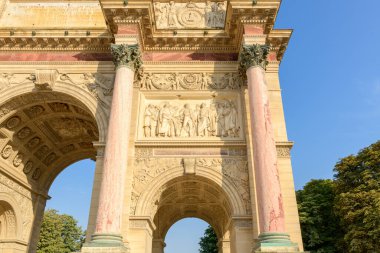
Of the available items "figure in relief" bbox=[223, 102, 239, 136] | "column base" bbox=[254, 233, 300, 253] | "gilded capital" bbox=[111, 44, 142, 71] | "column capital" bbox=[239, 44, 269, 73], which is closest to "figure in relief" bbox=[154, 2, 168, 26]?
"gilded capital" bbox=[111, 44, 142, 71]

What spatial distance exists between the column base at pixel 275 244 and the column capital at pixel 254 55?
6.79 meters

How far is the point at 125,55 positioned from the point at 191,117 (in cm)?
382

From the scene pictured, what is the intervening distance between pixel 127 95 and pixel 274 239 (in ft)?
24.7

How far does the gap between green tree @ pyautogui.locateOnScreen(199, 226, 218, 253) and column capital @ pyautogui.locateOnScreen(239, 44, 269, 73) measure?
101 ft

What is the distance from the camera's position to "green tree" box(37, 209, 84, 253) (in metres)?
45.2

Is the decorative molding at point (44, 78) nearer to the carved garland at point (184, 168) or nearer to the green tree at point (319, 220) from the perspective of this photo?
the carved garland at point (184, 168)

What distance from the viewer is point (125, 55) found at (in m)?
14.3

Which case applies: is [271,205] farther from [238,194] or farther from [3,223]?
[3,223]

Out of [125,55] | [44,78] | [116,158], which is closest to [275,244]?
[116,158]

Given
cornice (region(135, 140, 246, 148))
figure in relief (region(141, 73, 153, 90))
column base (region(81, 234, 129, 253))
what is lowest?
column base (region(81, 234, 129, 253))

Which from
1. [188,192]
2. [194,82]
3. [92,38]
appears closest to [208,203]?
[188,192]

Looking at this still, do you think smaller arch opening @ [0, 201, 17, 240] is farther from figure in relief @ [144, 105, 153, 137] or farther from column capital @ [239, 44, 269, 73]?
column capital @ [239, 44, 269, 73]

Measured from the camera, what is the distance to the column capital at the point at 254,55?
14109 mm

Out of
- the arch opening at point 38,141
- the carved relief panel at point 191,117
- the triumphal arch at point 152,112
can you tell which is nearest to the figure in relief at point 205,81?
the triumphal arch at point 152,112
